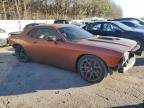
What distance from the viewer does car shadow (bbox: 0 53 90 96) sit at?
5.60 m

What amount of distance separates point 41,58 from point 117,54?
9.03 ft

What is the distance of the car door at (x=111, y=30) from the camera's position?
10.1 meters

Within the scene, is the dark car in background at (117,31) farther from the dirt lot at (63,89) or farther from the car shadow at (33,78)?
the car shadow at (33,78)

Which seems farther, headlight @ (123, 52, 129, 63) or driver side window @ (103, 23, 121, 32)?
driver side window @ (103, 23, 121, 32)

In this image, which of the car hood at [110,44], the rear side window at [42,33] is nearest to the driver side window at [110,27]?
→ the car hood at [110,44]

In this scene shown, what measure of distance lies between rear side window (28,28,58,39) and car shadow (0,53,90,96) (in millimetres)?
1006

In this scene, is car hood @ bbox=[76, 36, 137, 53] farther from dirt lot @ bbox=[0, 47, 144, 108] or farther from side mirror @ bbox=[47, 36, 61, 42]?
dirt lot @ bbox=[0, 47, 144, 108]

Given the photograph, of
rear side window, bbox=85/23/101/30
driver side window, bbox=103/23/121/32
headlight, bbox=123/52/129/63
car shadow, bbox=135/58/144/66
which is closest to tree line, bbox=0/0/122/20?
rear side window, bbox=85/23/101/30

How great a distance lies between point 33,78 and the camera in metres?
6.32

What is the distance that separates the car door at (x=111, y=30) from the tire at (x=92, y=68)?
4443mm

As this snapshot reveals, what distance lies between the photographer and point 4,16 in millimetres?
25078

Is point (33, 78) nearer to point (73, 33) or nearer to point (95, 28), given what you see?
point (73, 33)

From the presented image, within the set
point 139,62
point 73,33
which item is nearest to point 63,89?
point 73,33

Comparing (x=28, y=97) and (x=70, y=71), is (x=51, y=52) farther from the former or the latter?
(x=28, y=97)
